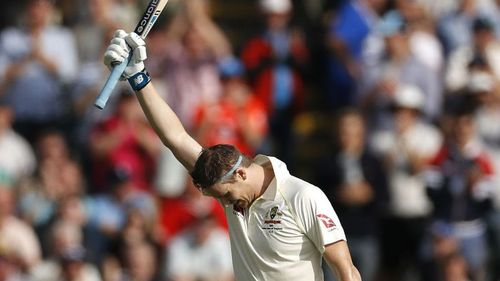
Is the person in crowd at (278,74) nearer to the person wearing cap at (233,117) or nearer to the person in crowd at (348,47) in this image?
the person wearing cap at (233,117)

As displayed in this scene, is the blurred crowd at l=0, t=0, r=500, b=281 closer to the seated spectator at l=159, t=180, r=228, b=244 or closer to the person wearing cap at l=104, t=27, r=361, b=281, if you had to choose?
the seated spectator at l=159, t=180, r=228, b=244

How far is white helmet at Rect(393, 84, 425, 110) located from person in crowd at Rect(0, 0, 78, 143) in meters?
3.50

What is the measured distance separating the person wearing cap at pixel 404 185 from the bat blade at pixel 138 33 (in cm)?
516

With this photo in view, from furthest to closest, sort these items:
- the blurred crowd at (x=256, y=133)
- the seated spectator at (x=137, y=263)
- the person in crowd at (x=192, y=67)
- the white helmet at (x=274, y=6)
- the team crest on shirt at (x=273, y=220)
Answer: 1. the white helmet at (x=274, y=6)
2. the person in crowd at (x=192, y=67)
3. the blurred crowd at (x=256, y=133)
4. the seated spectator at (x=137, y=263)
5. the team crest on shirt at (x=273, y=220)

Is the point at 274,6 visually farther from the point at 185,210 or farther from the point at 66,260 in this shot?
the point at 66,260

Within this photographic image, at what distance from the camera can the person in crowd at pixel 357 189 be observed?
41.9 feet

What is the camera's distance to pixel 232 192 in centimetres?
784

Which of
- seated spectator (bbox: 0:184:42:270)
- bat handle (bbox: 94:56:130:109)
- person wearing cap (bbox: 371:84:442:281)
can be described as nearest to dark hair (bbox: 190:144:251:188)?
bat handle (bbox: 94:56:130:109)

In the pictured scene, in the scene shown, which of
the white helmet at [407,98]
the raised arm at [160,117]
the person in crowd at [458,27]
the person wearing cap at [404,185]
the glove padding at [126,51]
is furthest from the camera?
the person in crowd at [458,27]

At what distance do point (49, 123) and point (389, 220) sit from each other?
12.2ft

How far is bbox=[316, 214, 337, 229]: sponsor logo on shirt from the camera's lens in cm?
773

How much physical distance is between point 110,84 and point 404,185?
227 inches

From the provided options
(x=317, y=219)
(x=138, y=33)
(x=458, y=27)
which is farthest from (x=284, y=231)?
(x=458, y=27)

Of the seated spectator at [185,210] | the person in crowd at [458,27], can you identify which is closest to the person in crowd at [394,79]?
the person in crowd at [458,27]
